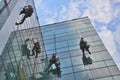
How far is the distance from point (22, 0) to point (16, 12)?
474 centimetres

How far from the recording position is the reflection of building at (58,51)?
65.6 feet

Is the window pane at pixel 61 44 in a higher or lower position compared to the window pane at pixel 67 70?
higher

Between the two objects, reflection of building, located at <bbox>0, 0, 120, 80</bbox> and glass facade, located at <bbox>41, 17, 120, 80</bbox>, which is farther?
glass facade, located at <bbox>41, 17, 120, 80</bbox>

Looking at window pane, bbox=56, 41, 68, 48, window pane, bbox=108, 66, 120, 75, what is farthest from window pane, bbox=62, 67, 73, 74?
window pane, bbox=56, 41, 68, 48

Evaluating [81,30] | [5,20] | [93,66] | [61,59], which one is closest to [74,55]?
[61,59]

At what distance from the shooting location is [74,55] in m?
32.3

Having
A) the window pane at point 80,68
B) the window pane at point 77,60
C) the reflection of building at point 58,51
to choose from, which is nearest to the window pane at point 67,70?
the reflection of building at point 58,51

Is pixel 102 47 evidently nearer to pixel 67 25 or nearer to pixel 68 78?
pixel 68 78

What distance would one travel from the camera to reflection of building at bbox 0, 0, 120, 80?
65.6ft

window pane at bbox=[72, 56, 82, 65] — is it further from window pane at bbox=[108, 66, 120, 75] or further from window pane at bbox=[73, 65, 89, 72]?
window pane at bbox=[108, 66, 120, 75]

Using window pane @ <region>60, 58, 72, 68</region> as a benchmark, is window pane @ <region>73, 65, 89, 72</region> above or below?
below

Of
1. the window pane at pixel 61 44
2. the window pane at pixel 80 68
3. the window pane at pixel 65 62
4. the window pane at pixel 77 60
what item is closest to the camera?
the window pane at pixel 80 68

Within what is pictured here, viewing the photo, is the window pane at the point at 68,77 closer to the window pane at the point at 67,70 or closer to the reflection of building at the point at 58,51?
the reflection of building at the point at 58,51

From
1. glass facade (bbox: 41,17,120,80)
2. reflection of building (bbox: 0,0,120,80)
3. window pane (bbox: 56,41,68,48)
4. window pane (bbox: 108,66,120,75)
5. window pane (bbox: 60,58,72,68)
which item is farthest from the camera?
window pane (bbox: 56,41,68,48)
